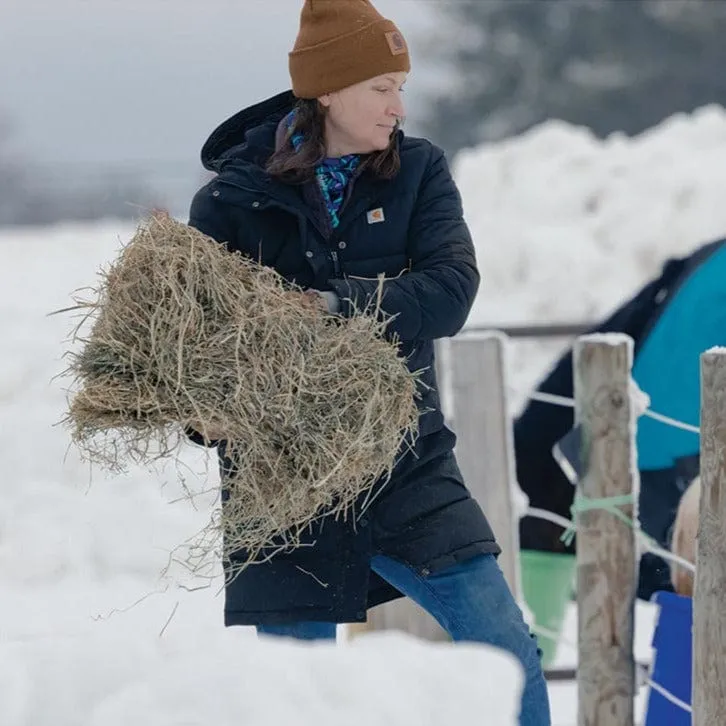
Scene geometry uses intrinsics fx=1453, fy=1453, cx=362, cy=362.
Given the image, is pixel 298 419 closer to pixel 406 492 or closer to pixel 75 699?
pixel 406 492

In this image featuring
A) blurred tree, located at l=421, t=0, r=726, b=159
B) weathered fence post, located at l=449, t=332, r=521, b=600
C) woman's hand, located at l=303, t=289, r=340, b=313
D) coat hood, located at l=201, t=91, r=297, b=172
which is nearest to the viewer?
woman's hand, located at l=303, t=289, r=340, b=313

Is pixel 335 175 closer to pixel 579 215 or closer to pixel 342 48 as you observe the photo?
pixel 342 48

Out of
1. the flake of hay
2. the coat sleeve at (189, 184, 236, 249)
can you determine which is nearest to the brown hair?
the coat sleeve at (189, 184, 236, 249)

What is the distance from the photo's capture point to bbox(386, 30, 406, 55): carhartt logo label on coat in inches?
101

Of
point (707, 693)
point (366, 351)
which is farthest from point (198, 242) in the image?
point (707, 693)

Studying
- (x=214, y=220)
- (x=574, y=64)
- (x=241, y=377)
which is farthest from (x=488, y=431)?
(x=574, y=64)

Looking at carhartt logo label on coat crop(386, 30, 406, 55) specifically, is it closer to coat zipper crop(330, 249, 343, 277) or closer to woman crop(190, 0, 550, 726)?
woman crop(190, 0, 550, 726)

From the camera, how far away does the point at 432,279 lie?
8.02 ft

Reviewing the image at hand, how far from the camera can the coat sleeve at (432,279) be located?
2.38 metres

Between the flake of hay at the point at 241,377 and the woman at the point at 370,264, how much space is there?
0.52 ft

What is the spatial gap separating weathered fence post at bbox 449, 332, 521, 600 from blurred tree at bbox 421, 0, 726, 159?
773 inches

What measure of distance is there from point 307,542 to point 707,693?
793mm

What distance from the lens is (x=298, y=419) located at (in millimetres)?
2273

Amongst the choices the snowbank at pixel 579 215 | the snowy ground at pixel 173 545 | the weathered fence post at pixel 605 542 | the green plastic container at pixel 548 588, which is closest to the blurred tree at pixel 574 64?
the snowbank at pixel 579 215
